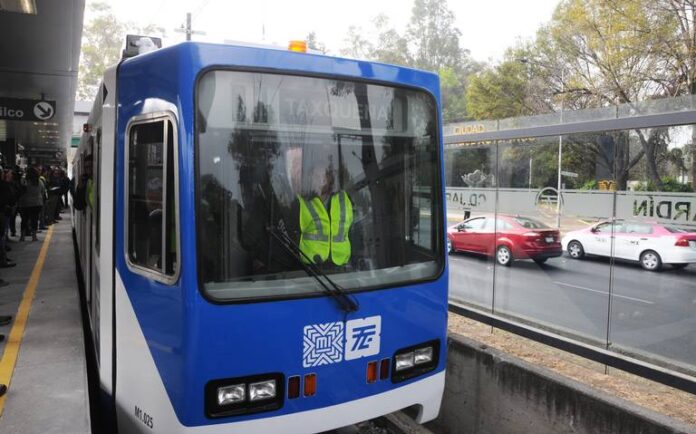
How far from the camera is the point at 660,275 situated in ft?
→ 18.7

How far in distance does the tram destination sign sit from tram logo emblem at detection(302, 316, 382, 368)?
12.4m

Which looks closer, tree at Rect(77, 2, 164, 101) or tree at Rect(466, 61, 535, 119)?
tree at Rect(466, 61, 535, 119)

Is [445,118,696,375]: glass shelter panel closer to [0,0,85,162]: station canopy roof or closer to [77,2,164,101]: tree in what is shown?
[0,0,85,162]: station canopy roof

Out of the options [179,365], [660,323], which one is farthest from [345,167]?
[660,323]

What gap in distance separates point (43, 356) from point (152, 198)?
2285 mm

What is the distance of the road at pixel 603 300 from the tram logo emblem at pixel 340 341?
3.06 metres

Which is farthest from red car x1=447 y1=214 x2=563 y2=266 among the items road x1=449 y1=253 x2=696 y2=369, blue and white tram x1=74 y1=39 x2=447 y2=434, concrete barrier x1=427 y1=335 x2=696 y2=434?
blue and white tram x1=74 y1=39 x2=447 y2=434

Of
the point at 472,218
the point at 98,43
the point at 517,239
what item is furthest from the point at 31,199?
the point at 98,43

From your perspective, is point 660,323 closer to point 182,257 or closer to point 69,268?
point 182,257

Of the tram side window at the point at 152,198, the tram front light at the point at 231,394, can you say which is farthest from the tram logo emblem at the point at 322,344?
the tram side window at the point at 152,198

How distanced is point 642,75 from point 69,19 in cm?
2079

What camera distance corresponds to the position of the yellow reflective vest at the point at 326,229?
3.19 m

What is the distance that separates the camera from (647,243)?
17.4 ft

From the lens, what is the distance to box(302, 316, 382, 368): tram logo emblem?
3.09 metres
